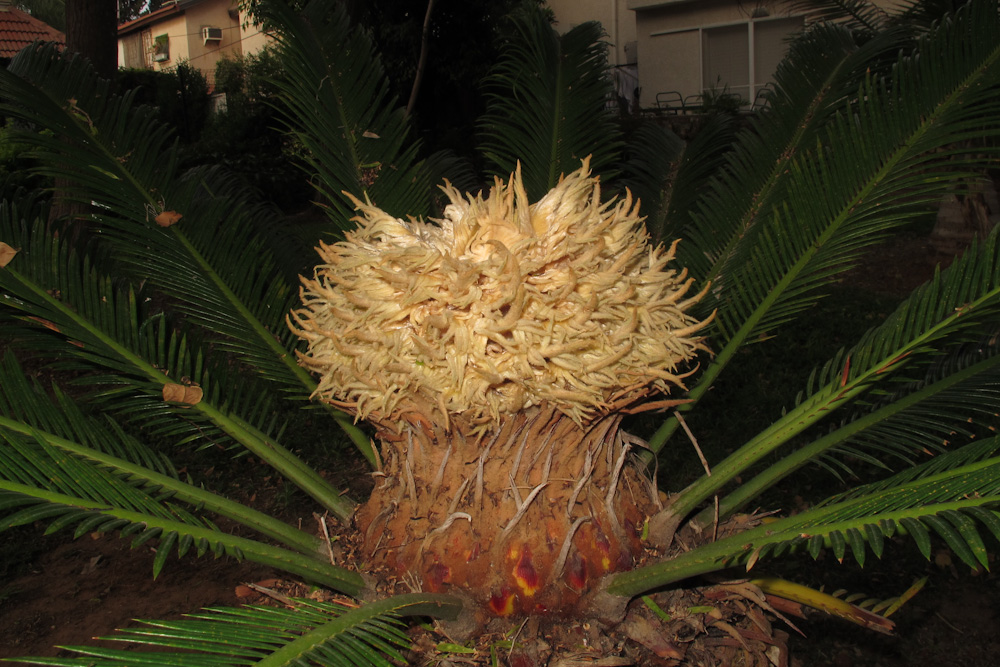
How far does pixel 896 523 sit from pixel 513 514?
2.38 feet

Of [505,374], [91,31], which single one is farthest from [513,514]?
[91,31]

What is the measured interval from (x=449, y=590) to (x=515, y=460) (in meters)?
0.32

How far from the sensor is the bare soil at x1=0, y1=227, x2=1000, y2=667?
2600 mm

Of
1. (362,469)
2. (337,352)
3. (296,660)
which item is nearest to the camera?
(296,660)

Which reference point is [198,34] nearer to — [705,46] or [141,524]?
[705,46]

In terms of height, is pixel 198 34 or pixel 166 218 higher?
pixel 198 34

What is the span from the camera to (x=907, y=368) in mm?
1771

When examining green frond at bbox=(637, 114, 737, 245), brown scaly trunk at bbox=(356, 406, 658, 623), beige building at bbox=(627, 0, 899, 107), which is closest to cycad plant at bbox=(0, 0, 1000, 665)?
brown scaly trunk at bbox=(356, 406, 658, 623)

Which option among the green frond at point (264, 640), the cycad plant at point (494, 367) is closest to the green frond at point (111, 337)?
the cycad plant at point (494, 367)

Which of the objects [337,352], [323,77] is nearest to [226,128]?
[323,77]

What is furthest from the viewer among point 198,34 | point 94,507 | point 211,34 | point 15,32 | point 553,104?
point 198,34

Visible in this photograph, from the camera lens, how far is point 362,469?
378 cm

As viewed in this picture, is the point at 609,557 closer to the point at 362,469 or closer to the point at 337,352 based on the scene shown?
the point at 337,352

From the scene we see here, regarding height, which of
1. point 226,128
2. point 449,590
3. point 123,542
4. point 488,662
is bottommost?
point 123,542
